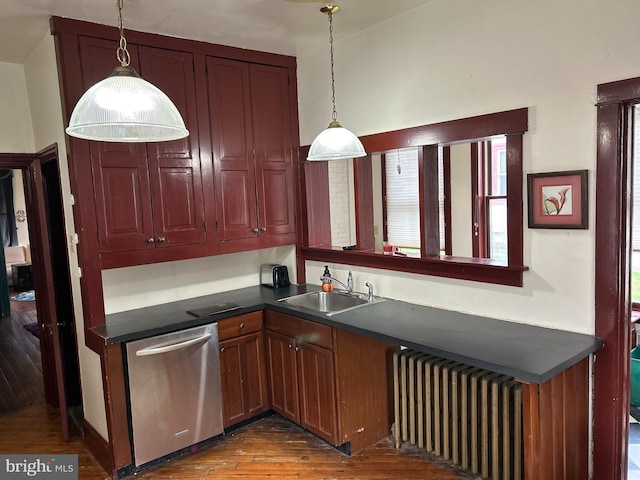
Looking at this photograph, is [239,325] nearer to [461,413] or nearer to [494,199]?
[461,413]

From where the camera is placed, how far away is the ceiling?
98.0 inches

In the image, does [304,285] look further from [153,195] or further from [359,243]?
[153,195]

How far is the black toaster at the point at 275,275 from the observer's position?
368 centimetres

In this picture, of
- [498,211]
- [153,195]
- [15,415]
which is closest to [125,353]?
[153,195]

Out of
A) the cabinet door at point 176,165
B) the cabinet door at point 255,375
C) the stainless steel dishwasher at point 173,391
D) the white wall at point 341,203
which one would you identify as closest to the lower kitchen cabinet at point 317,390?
the cabinet door at point 255,375

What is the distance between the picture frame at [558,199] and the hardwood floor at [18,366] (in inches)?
150

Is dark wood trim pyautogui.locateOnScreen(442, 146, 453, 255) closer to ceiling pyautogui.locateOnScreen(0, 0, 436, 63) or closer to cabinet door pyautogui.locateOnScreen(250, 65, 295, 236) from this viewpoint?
cabinet door pyautogui.locateOnScreen(250, 65, 295, 236)

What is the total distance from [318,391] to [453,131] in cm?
172

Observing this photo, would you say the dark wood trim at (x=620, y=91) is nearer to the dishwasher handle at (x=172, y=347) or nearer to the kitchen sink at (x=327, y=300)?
the kitchen sink at (x=327, y=300)

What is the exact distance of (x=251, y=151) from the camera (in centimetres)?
341

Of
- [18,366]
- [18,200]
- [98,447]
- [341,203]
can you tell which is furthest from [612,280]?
[18,200]

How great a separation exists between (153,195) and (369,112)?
58.6 inches

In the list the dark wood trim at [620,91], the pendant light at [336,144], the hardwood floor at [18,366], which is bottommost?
the hardwood floor at [18,366]

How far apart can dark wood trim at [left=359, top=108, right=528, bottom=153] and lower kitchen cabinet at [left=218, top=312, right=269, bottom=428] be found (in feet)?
4.60
